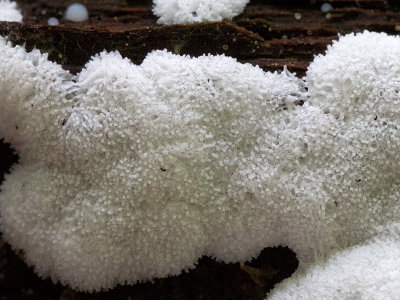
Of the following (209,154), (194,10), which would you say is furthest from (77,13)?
(209,154)

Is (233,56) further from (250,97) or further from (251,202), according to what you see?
(251,202)

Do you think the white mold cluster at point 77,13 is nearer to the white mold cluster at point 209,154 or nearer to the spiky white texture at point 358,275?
the white mold cluster at point 209,154

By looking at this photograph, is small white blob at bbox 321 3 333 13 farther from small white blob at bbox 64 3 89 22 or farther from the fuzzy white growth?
the fuzzy white growth

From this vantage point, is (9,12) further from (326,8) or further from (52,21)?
(326,8)

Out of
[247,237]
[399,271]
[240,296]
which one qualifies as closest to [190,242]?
[247,237]

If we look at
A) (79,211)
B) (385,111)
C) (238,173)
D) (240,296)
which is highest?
(385,111)

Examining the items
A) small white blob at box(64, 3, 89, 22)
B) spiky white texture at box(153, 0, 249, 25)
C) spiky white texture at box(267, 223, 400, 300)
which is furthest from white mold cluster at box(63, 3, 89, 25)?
spiky white texture at box(267, 223, 400, 300)
